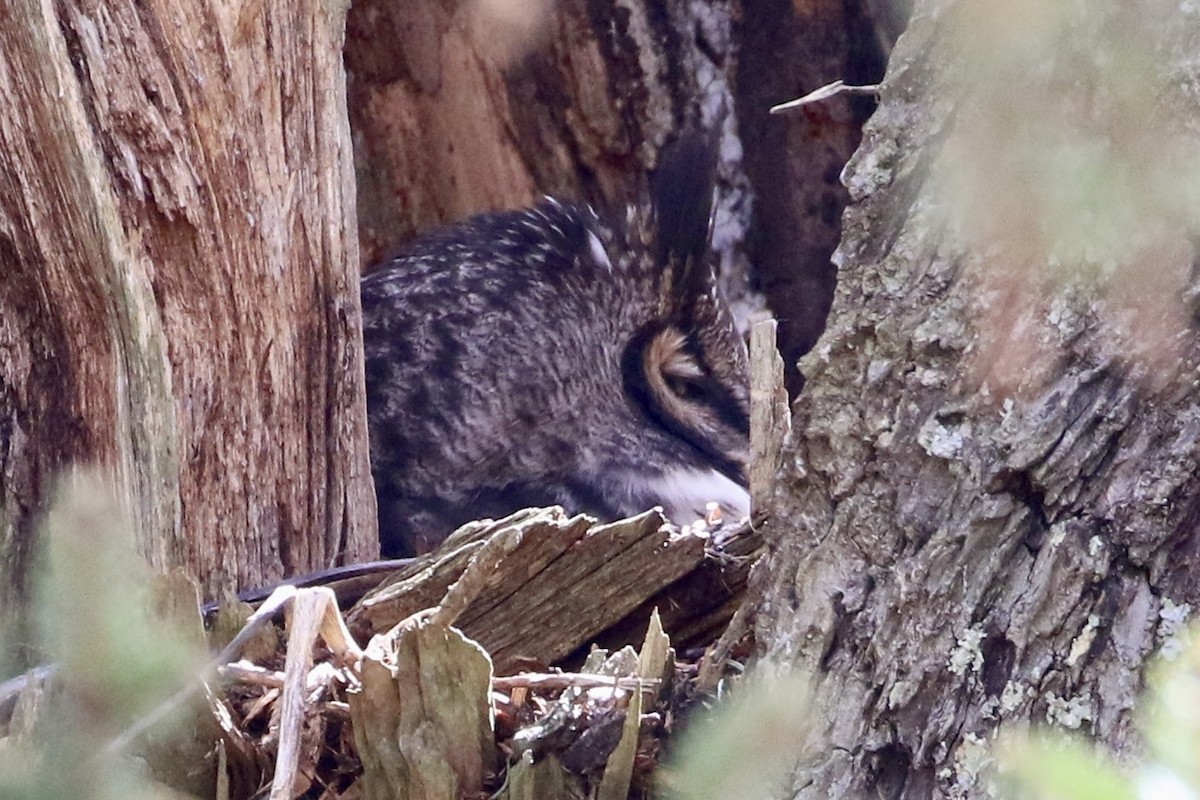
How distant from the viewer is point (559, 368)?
1890 mm

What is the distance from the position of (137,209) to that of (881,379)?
686mm

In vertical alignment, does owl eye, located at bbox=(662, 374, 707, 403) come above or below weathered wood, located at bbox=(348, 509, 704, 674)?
above

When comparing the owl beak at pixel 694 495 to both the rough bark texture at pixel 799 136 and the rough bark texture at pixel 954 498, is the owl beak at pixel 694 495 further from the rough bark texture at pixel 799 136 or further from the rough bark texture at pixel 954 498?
the rough bark texture at pixel 954 498

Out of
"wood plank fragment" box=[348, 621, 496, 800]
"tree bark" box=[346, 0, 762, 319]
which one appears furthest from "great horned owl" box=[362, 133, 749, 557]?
"wood plank fragment" box=[348, 621, 496, 800]

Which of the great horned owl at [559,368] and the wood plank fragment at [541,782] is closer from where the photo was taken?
the wood plank fragment at [541,782]

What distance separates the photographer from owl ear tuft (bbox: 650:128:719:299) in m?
2.02

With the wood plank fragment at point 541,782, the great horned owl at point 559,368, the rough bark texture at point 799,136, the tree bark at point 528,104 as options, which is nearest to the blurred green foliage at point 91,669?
the wood plank fragment at point 541,782

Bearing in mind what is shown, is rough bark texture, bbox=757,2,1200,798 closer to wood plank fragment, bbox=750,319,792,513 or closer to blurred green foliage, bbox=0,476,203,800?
wood plank fragment, bbox=750,319,792,513

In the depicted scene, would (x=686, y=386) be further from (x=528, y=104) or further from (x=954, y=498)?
(x=954, y=498)

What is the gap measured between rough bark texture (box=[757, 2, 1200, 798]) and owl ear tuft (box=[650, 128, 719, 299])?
113 centimetres

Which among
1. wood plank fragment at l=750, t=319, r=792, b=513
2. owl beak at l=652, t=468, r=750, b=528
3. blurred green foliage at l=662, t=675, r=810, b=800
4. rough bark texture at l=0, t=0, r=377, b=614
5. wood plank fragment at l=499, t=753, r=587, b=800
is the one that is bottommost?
wood plank fragment at l=499, t=753, r=587, b=800

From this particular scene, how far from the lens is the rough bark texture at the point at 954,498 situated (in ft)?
2.58

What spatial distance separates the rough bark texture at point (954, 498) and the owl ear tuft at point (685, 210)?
1135 millimetres

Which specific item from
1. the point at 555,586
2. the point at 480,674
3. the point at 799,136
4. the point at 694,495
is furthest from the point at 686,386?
the point at 480,674
